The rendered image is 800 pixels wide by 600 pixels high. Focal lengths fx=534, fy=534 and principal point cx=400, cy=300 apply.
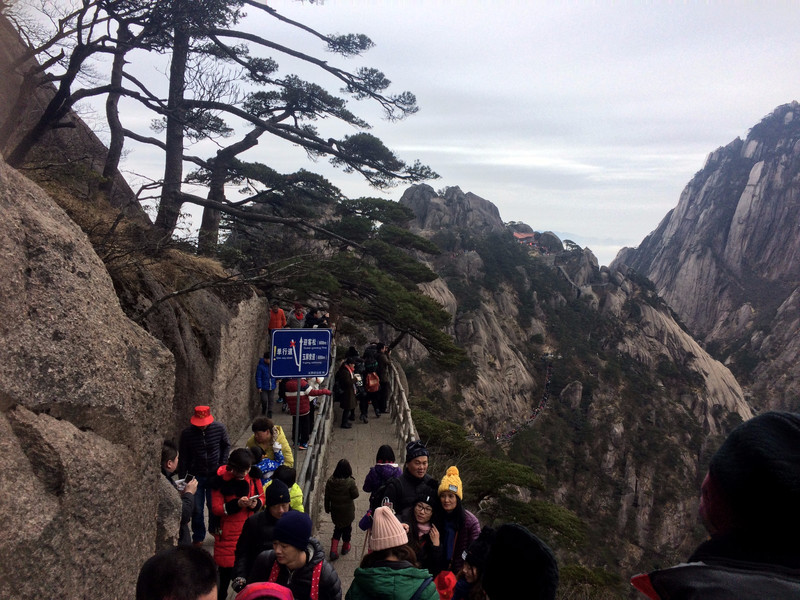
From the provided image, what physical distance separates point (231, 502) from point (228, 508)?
0.05 meters

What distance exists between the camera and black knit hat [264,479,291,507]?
355 cm

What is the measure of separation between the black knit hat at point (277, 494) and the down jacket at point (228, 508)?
2.21ft

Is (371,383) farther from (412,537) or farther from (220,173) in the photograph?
(220,173)

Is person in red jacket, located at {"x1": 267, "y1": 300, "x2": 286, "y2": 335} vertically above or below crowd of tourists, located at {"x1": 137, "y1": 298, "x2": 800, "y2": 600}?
above

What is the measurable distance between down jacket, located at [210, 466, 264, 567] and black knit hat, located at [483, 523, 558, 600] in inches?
103

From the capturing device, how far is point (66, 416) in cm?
324

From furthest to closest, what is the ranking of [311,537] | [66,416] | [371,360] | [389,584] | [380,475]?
[371,360] < [380,475] < [66,416] < [311,537] < [389,584]

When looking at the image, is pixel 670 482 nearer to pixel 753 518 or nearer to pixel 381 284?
pixel 381 284

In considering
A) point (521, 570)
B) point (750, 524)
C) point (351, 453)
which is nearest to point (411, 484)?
point (521, 570)

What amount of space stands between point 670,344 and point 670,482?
1604cm

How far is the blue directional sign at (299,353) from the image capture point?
5.62m

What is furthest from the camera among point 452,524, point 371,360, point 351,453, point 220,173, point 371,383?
point 220,173

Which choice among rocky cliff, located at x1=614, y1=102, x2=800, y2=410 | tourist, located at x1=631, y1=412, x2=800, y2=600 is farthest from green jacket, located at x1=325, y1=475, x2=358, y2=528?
rocky cliff, located at x1=614, y1=102, x2=800, y2=410

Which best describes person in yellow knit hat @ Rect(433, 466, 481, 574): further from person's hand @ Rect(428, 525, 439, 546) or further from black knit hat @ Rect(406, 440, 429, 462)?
black knit hat @ Rect(406, 440, 429, 462)
